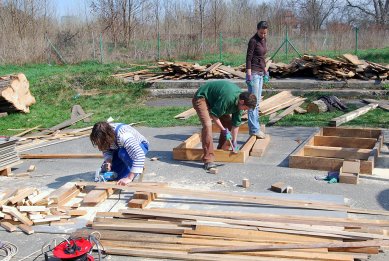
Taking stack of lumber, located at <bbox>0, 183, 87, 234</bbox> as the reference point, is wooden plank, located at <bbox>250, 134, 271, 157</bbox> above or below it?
above

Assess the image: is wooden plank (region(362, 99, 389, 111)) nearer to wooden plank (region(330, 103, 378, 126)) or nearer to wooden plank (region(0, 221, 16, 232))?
wooden plank (region(330, 103, 378, 126))

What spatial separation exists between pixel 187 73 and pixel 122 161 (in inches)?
436

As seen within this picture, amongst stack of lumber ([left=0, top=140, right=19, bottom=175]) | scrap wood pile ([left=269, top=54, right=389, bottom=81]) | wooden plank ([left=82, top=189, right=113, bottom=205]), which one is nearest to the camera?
wooden plank ([left=82, top=189, right=113, bottom=205])

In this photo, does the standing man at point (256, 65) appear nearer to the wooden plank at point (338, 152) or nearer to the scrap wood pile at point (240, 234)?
the wooden plank at point (338, 152)

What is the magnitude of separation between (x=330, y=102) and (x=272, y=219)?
25.4ft

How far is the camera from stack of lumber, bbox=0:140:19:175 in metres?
7.76

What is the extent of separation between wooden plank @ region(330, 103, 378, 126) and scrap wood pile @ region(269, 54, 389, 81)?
3.14m

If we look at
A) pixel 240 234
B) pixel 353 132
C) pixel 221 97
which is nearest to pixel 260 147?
pixel 221 97

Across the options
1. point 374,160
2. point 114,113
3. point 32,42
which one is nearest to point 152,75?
point 114,113

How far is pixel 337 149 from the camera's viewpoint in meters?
7.82

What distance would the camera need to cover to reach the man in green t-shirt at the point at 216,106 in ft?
23.6

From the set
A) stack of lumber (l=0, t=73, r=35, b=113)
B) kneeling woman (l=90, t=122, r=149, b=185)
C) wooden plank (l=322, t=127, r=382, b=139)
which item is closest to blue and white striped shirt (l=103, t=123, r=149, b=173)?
kneeling woman (l=90, t=122, r=149, b=185)

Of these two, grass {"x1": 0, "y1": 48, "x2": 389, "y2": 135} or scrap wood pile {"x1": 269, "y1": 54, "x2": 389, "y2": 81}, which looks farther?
scrap wood pile {"x1": 269, "y1": 54, "x2": 389, "y2": 81}

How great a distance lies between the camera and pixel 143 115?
12805 millimetres
